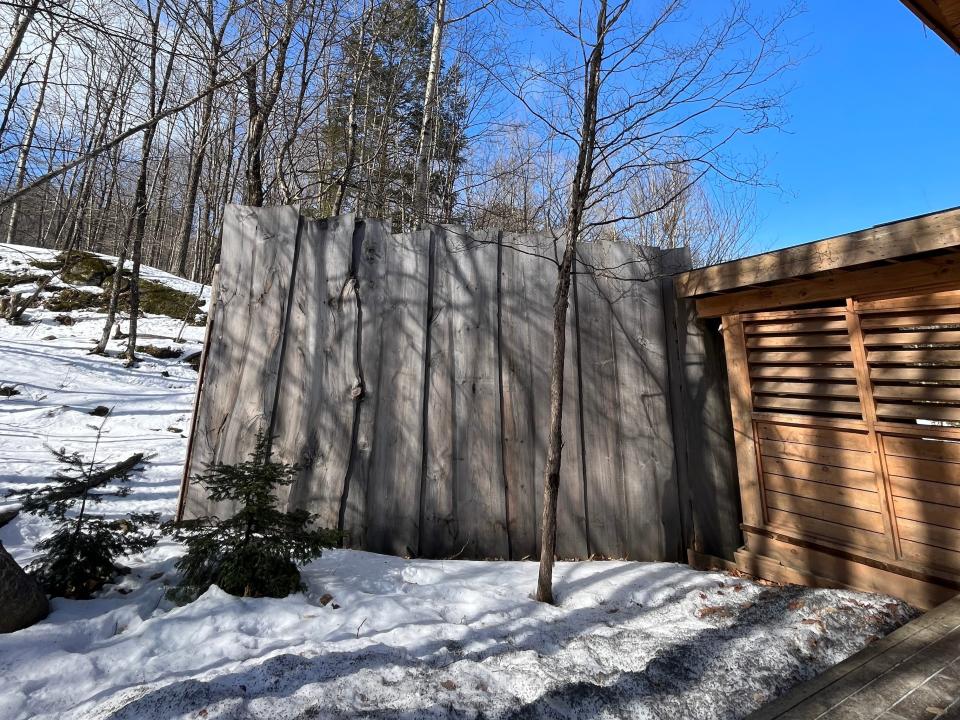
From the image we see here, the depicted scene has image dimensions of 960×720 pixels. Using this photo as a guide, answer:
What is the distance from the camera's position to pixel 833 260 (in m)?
2.75

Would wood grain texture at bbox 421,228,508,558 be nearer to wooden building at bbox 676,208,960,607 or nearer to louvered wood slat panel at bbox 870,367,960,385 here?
wooden building at bbox 676,208,960,607

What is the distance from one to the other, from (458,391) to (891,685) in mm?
2514

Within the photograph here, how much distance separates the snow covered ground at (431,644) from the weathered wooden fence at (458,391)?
13.2 inches

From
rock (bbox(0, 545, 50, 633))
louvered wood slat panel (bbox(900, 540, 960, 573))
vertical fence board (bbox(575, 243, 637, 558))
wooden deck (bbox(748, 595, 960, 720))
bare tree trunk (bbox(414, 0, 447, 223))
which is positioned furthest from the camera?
bare tree trunk (bbox(414, 0, 447, 223))

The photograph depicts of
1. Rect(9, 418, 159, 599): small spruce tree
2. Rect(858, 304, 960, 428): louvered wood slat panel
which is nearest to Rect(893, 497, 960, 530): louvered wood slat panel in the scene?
Rect(858, 304, 960, 428): louvered wood slat panel

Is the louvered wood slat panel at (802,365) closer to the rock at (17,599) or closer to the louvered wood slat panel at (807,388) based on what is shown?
the louvered wood slat panel at (807,388)

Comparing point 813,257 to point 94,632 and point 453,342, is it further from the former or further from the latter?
point 94,632

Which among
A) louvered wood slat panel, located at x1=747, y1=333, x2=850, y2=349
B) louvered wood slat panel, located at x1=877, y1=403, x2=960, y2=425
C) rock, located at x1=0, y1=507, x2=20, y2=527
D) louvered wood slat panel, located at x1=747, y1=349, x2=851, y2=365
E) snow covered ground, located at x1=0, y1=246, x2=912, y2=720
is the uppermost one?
louvered wood slat panel, located at x1=747, y1=333, x2=850, y2=349

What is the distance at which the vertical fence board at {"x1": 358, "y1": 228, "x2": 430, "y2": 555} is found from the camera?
317cm

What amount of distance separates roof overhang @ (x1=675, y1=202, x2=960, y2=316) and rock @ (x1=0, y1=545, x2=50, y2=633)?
4193 mm

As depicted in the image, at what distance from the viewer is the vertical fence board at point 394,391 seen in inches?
125

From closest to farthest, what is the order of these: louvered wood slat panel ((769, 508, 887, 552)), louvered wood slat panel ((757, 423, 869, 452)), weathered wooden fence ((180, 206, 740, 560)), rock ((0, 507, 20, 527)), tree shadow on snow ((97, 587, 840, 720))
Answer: tree shadow on snow ((97, 587, 840, 720)) → louvered wood slat panel ((769, 508, 887, 552)) → louvered wood slat panel ((757, 423, 869, 452)) → rock ((0, 507, 20, 527)) → weathered wooden fence ((180, 206, 740, 560))

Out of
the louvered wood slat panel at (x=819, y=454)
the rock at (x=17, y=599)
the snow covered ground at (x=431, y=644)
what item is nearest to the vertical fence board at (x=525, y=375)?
the snow covered ground at (x=431, y=644)

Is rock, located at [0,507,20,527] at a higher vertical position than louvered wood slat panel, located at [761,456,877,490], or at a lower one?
lower
